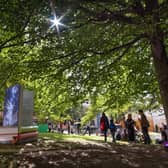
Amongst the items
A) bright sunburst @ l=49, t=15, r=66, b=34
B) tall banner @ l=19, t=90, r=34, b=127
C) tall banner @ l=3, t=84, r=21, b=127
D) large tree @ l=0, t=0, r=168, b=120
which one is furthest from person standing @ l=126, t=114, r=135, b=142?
bright sunburst @ l=49, t=15, r=66, b=34

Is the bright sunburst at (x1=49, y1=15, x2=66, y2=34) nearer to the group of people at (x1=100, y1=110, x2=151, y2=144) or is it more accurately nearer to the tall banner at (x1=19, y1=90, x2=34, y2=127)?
the tall banner at (x1=19, y1=90, x2=34, y2=127)

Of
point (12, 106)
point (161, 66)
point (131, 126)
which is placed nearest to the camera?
point (161, 66)

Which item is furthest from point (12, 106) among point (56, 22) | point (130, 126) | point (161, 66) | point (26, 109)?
point (130, 126)

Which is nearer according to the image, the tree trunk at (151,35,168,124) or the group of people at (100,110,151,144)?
the tree trunk at (151,35,168,124)

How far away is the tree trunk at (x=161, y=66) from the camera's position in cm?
837

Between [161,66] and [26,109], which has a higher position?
[161,66]

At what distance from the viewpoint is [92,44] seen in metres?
9.30

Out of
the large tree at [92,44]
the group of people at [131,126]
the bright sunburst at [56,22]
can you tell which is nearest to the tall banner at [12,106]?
the large tree at [92,44]

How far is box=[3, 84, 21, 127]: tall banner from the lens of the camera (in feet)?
36.5

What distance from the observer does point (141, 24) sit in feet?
22.3

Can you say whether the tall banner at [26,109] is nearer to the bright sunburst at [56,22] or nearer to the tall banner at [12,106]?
the tall banner at [12,106]

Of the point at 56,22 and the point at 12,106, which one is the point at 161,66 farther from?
the point at 12,106

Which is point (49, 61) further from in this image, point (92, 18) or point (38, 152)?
point (38, 152)

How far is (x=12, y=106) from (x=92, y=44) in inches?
180
